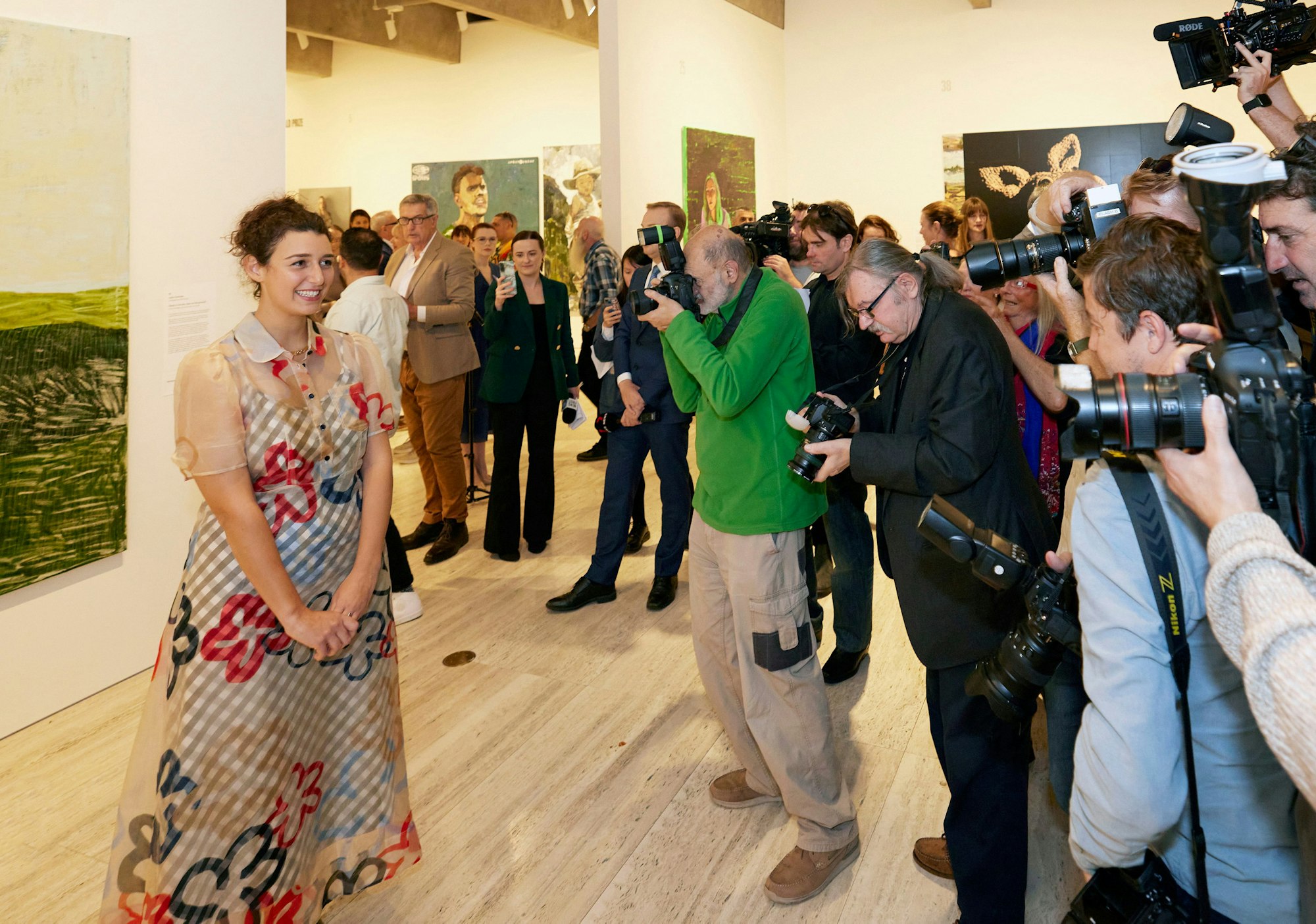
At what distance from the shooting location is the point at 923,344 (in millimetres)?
2039

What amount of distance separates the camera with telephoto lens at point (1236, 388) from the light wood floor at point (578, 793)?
1.63 m

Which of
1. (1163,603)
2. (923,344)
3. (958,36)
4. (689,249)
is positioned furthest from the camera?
(958,36)

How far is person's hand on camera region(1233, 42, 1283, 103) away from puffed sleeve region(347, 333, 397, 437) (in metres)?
2.40

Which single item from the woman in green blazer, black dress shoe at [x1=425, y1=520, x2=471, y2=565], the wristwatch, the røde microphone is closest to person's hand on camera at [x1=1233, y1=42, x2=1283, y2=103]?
the wristwatch

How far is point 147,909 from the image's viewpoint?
6.15 ft

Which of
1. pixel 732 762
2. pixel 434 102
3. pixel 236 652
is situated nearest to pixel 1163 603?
pixel 236 652

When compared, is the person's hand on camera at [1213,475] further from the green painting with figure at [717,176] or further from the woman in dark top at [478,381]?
the green painting with figure at [717,176]

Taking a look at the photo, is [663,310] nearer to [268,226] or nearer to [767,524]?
[767,524]

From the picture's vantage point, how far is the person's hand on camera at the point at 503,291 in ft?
15.3

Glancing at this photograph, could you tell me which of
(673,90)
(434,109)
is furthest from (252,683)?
(434,109)

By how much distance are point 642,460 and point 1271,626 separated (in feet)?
11.8

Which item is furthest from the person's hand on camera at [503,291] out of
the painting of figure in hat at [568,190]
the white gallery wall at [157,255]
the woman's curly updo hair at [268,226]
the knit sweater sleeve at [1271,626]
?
the painting of figure in hat at [568,190]

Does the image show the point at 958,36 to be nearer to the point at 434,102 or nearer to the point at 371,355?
the point at 434,102

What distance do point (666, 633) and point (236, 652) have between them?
88.7 inches
